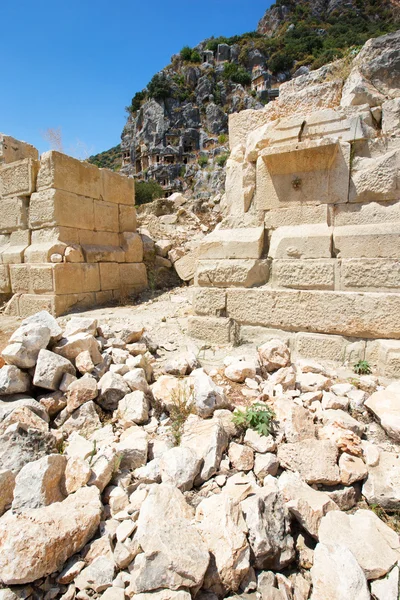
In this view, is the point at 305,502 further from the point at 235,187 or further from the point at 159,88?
the point at 159,88

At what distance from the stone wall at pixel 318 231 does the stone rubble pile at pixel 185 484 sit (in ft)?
2.09

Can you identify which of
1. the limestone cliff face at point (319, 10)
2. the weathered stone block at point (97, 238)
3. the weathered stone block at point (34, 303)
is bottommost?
the weathered stone block at point (34, 303)

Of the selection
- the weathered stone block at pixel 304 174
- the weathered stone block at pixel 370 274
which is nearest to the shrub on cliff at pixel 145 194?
the weathered stone block at pixel 304 174

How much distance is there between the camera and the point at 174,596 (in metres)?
1.12

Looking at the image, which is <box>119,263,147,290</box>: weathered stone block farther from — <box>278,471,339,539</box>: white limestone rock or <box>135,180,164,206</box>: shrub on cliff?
<box>135,180,164,206</box>: shrub on cliff

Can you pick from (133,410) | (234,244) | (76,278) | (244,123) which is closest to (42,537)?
(133,410)

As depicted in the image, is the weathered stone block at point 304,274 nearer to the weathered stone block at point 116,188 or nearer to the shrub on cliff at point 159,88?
the weathered stone block at point 116,188

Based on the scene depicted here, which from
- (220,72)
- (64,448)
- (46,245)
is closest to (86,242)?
(46,245)

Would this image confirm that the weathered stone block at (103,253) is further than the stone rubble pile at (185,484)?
Yes

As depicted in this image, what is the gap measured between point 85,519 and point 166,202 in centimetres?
816

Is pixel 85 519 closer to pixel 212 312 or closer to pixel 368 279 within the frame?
pixel 212 312

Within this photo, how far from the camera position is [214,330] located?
346cm

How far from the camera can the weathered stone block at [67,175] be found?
5.01 m

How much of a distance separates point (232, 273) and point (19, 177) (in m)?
4.22
